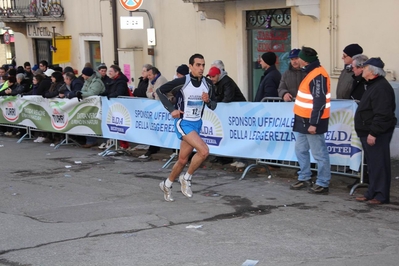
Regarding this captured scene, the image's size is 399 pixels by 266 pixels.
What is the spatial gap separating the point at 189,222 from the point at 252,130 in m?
2.93

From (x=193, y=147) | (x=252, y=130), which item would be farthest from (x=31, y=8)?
(x=193, y=147)

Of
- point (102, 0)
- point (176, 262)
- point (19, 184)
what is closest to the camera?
point (176, 262)

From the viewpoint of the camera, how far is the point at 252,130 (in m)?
10.2

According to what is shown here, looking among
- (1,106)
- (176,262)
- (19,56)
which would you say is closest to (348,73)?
(176,262)

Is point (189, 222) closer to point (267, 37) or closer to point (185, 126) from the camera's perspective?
point (185, 126)

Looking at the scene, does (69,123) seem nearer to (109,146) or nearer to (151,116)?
(109,146)

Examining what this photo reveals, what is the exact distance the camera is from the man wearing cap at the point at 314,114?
872 cm

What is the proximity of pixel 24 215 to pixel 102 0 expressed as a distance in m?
11.8

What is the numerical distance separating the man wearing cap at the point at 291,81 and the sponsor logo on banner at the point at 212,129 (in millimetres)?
1218

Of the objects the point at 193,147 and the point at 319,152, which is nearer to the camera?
the point at 193,147

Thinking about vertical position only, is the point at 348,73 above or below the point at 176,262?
above

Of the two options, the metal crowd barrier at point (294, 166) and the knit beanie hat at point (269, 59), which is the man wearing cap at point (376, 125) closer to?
the metal crowd barrier at point (294, 166)

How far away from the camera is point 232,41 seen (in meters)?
14.9

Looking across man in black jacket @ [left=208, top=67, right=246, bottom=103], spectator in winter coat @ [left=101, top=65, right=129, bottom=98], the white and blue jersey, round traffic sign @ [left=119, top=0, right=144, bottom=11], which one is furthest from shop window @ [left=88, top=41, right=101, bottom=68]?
the white and blue jersey
